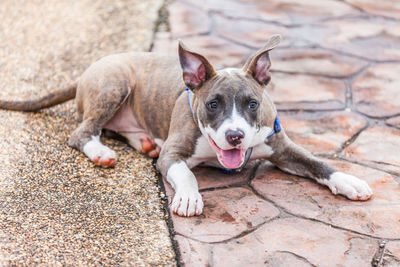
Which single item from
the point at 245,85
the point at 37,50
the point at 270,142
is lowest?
the point at 37,50

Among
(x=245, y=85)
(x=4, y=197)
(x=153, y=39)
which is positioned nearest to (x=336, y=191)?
(x=245, y=85)

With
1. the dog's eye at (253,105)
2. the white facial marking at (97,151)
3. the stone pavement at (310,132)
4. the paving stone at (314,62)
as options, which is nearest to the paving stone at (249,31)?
the stone pavement at (310,132)

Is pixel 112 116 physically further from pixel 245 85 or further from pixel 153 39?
pixel 153 39

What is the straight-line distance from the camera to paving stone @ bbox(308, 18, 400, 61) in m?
6.66

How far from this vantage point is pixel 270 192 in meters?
4.13

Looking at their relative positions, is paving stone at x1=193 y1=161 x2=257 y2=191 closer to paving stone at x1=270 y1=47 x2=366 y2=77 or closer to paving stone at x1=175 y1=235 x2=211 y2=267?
paving stone at x1=175 y1=235 x2=211 y2=267

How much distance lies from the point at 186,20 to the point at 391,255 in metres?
4.72

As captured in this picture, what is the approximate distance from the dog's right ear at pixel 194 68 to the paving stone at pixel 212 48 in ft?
6.74

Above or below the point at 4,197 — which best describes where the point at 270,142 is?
above

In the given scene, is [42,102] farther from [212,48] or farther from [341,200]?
[341,200]

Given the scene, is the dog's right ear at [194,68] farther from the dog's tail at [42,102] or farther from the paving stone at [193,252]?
the dog's tail at [42,102]

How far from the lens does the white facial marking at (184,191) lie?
12.5 feet

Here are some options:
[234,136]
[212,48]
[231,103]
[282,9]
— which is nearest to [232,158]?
[234,136]

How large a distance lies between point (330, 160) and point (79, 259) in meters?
2.30
